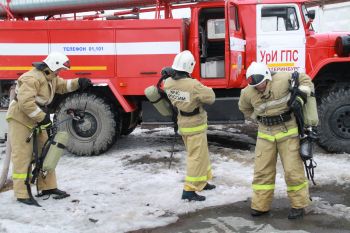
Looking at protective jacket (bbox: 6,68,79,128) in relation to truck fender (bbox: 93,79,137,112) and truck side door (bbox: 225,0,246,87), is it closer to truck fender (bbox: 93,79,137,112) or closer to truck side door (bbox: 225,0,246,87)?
truck fender (bbox: 93,79,137,112)

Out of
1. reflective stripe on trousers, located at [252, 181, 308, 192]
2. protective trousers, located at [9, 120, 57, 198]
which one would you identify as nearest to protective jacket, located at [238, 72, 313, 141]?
reflective stripe on trousers, located at [252, 181, 308, 192]

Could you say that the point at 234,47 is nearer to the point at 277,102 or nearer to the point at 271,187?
the point at 277,102

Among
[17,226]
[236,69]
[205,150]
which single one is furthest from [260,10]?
[17,226]

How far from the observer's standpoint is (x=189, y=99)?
5348mm

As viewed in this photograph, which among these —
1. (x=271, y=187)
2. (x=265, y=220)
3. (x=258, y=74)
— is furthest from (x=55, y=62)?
(x=265, y=220)

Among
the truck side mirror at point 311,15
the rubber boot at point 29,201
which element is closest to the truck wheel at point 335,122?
the truck side mirror at point 311,15

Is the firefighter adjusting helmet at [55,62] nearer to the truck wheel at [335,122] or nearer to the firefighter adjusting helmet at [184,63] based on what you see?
the firefighter adjusting helmet at [184,63]

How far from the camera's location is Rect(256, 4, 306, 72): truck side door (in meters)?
7.78

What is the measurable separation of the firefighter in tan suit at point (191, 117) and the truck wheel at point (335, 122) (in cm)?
289

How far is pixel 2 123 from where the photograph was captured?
308 inches

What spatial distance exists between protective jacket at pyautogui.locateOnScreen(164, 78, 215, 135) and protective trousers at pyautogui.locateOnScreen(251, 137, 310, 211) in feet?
2.68

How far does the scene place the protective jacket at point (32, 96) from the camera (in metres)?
5.19

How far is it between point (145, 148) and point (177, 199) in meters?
2.92

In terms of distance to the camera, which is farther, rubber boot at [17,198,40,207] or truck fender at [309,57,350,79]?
truck fender at [309,57,350,79]
